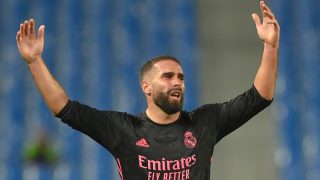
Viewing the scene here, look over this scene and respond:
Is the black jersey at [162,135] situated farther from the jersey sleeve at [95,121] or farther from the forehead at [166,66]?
the forehead at [166,66]


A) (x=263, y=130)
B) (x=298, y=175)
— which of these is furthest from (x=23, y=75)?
(x=298, y=175)

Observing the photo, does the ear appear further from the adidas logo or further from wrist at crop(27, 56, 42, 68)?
wrist at crop(27, 56, 42, 68)

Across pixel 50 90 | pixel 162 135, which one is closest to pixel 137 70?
pixel 162 135

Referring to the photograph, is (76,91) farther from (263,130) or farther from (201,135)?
(201,135)

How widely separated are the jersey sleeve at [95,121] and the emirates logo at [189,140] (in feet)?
0.97

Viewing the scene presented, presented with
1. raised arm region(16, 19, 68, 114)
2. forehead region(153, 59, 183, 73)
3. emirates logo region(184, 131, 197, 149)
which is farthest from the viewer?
forehead region(153, 59, 183, 73)

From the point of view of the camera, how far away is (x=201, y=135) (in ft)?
8.82

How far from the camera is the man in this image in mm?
2555

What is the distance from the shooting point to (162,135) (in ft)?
8.64

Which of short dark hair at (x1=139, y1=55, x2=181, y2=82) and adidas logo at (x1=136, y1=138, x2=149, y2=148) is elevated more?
short dark hair at (x1=139, y1=55, x2=181, y2=82)

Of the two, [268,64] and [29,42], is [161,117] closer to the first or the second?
[268,64]

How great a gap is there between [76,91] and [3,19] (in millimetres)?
1309

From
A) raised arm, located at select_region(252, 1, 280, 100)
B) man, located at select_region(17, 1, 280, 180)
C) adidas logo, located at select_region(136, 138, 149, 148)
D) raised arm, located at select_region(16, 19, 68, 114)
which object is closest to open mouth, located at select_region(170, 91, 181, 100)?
man, located at select_region(17, 1, 280, 180)

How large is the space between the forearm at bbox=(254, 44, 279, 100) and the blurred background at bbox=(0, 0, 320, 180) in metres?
3.73
